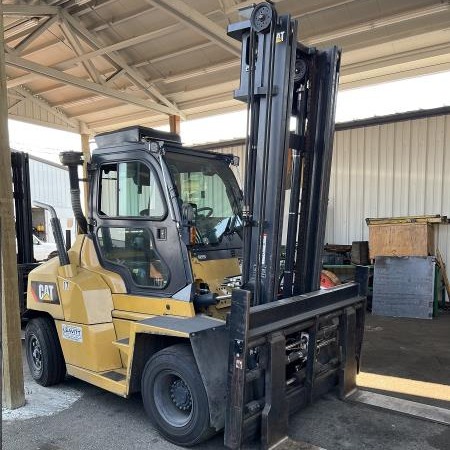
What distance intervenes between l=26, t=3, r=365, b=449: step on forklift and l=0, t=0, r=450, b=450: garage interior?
0.39 metres

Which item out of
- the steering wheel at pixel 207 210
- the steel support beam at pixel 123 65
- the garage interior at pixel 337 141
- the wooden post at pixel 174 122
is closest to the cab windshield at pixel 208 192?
the steering wheel at pixel 207 210

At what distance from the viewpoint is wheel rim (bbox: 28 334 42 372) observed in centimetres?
446

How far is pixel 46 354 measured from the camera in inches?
169

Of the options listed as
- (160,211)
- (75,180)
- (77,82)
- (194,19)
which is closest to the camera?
(160,211)

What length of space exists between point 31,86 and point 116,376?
1068 cm

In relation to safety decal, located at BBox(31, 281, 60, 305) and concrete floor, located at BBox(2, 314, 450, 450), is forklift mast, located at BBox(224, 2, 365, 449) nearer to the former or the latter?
concrete floor, located at BBox(2, 314, 450, 450)

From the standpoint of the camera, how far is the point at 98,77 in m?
9.98

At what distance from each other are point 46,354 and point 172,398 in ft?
5.52

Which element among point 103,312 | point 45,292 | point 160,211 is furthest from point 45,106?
point 160,211

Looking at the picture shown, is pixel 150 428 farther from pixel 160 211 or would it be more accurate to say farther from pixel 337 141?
pixel 337 141

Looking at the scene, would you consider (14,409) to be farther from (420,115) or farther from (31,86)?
(31,86)

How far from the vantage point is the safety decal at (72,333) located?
3.91 meters

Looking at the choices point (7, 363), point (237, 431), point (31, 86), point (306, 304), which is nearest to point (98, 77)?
point (31, 86)

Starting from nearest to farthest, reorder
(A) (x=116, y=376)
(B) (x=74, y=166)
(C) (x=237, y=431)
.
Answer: (C) (x=237, y=431)
(A) (x=116, y=376)
(B) (x=74, y=166)
